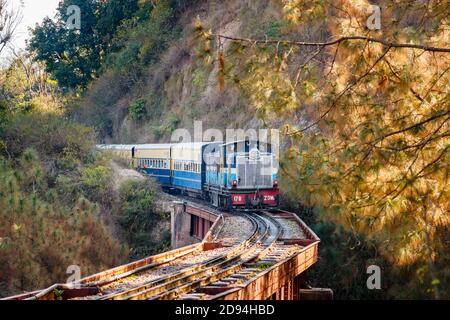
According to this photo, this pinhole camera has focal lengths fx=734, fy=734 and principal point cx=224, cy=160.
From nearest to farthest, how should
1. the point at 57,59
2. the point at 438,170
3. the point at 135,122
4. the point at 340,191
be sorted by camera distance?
the point at 438,170, the point at 340,191, the point at 135,122, the point at 57,59

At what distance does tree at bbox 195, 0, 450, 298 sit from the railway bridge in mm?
2192

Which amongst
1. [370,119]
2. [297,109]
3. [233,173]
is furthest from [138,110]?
[370,119]

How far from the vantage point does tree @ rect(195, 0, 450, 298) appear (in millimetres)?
10094

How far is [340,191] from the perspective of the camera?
34.3 feet

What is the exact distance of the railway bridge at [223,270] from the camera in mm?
11352

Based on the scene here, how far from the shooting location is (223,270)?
14.0 meters

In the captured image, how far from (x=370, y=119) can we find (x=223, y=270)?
4658 mm

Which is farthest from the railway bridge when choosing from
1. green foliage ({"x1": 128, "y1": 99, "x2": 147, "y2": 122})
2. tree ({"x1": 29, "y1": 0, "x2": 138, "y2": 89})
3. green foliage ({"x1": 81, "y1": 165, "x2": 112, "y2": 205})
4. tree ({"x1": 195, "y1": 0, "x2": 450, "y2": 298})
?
tree ({"x1": 29, "y1": 0, "x2": 138, "y2": 89})

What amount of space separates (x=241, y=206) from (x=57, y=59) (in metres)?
35.1

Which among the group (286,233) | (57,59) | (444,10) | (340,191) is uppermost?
(57,59)

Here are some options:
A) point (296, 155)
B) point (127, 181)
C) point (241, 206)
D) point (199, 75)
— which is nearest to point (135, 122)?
point (199, 75)

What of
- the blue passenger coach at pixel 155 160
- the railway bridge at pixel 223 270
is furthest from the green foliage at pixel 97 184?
the railway bridge at pixel 223 270

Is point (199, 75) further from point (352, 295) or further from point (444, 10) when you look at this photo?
point (444, 10)

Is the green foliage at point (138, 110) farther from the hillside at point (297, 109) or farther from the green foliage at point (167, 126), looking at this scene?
the green foliage at point (167, 126)
